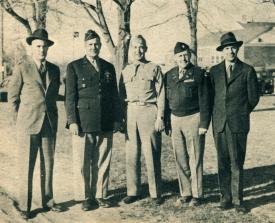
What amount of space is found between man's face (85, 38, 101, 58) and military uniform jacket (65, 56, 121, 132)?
0.12 meters


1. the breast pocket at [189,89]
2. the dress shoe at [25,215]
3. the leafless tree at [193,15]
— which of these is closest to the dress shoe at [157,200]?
the breast pocket at [189,89]

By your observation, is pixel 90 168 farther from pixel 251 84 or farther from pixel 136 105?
pixel 251 84

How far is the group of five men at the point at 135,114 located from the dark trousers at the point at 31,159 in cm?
1

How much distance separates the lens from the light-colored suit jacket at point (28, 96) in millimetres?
5555

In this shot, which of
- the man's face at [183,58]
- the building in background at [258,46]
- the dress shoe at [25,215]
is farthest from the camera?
the building in background at [258,46]

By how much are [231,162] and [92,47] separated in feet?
7.52

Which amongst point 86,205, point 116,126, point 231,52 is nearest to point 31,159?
point 86,205

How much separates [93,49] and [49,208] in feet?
6.92

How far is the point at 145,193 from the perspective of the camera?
664cm

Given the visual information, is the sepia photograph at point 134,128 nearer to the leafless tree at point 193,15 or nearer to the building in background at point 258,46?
the leafless tree at point 193,15

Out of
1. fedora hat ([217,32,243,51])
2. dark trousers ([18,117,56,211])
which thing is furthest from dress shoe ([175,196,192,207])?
fedora hat ([217,32,243,51])

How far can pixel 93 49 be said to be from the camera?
581 cm

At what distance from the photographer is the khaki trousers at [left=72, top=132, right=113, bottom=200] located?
19.4ft

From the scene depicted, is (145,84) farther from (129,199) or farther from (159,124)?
(129,199)
